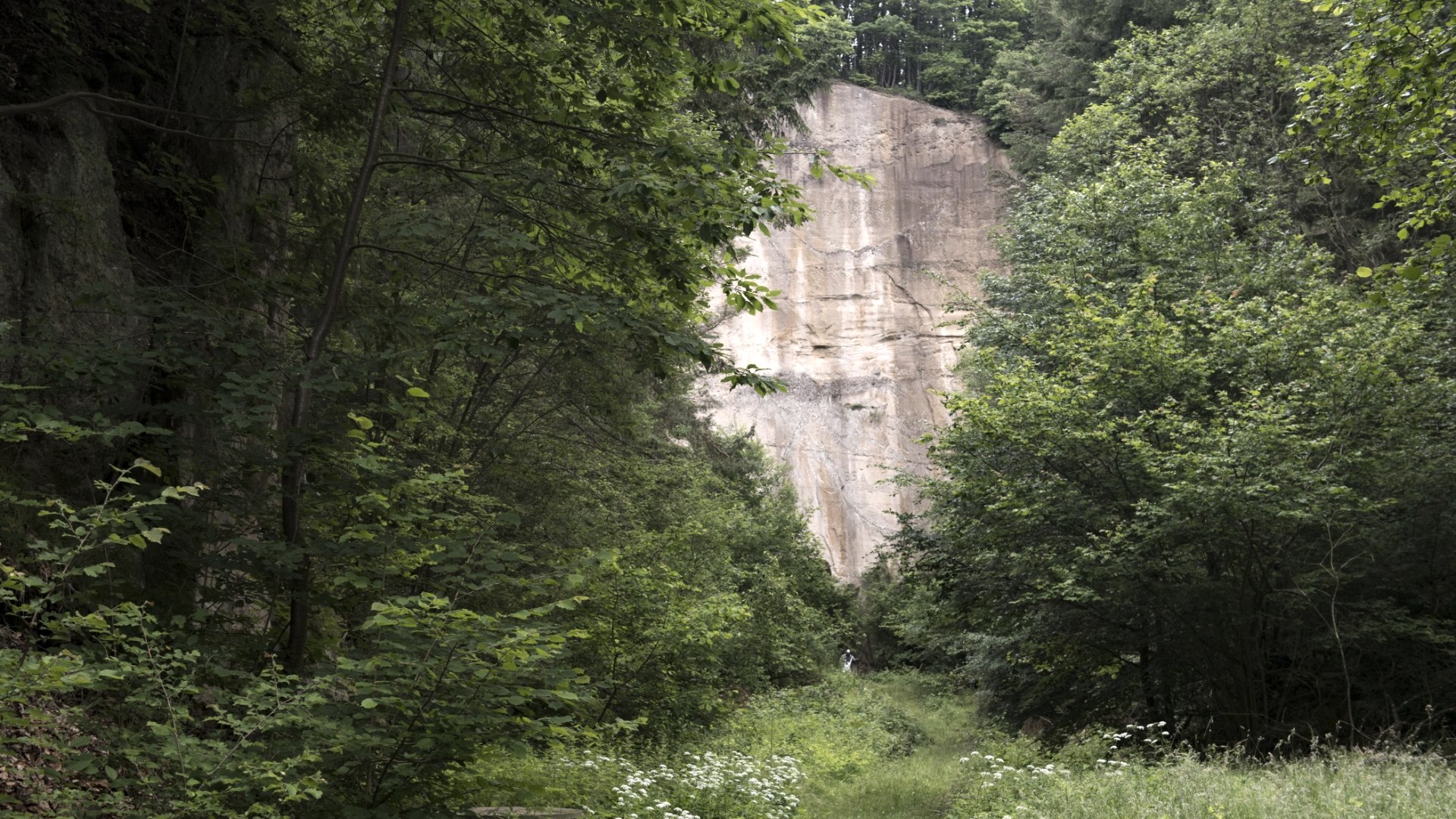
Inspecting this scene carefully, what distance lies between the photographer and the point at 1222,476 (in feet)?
41.0

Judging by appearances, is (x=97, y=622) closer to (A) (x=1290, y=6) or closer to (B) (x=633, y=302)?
(B) (x=633, y=302)

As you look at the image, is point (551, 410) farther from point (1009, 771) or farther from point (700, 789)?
point (1009, 771)

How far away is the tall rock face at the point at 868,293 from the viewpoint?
3834 cm

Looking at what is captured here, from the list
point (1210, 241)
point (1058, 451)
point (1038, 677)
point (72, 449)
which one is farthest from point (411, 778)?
point (1210, 241)

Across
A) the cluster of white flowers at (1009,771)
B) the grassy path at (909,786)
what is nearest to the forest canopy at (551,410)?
the grassy path at (909,786)

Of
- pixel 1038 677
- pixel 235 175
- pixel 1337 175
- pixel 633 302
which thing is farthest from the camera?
pixel 1337 175

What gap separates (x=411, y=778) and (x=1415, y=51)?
9.60 m

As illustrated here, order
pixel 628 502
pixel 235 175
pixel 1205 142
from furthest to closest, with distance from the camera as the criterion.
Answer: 1. pixel 1205 142
2. pixel 628 502
3. pixel 235 175

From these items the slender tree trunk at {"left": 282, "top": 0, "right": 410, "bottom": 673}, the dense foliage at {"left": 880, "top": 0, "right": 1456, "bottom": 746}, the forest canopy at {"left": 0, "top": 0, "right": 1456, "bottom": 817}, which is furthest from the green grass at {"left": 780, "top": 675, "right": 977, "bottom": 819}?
the slender tree trunk at {"left": 282, "top": 0, "right": 410, "bottom": 673}

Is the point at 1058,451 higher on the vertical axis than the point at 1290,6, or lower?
lower

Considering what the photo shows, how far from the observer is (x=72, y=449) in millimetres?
6797

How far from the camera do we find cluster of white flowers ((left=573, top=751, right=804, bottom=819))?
315 inches

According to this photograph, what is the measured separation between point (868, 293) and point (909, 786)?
27.8 meters

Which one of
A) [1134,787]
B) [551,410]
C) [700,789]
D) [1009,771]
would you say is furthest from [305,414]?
[1009,771]
